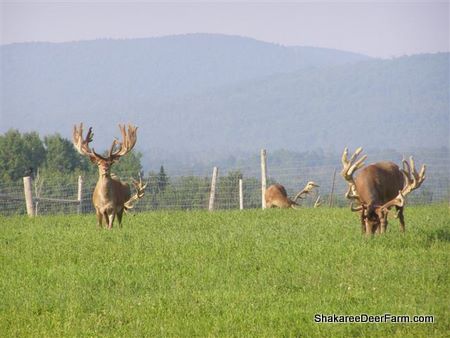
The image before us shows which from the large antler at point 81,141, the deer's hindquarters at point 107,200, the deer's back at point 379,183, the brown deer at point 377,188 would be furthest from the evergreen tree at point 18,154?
the brown deer at point 377,188

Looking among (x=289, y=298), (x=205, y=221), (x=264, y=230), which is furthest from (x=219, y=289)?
(x=205, y=221)

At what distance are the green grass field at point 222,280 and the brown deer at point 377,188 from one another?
1.58 feet

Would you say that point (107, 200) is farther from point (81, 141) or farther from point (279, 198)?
point (279, 198)

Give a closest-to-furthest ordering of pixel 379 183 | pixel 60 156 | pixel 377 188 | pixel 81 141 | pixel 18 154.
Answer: pixel 377 188, pixel 379 183, pixel 81 141, pixel 18 154, pixel 60 156

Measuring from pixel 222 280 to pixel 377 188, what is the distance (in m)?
7.01

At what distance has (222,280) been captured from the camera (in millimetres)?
15266

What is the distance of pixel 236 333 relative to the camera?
12227 mm

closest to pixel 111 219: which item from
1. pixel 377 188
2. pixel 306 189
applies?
pixel 377 188

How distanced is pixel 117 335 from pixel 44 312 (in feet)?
6.10

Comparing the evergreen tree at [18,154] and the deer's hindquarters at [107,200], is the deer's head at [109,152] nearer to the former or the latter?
the deer's hindquarters at [107,200]

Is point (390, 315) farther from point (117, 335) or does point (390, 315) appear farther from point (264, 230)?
point (264, 230)

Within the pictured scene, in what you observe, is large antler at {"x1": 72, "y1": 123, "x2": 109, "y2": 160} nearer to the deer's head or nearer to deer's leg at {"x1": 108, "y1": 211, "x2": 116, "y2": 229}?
the deer's head

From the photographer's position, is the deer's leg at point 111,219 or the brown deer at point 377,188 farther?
the deer's leg at point 111,219

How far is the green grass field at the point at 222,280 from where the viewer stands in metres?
12.7
